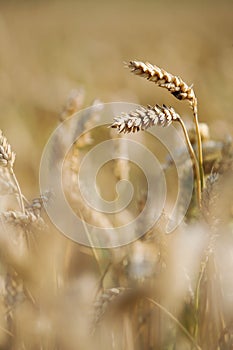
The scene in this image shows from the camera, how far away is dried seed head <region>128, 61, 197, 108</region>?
0.52 m

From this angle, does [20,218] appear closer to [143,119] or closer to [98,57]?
[143,119]

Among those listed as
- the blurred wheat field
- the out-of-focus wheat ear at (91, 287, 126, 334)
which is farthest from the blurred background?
the out-of-focus wheat ear at (91, 287, 126, 334)

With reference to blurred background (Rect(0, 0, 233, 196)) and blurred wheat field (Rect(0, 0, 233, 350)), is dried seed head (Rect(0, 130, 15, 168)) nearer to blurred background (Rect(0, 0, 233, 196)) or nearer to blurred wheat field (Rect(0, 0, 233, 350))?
blurred wheat field (Rect(0, 0, 233, 350))

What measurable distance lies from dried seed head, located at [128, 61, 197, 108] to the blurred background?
1.03 ft

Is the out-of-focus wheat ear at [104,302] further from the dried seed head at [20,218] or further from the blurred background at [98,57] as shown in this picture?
the blurred background at [98,57]

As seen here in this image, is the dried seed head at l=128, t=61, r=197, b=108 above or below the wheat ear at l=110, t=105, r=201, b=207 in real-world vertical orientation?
above

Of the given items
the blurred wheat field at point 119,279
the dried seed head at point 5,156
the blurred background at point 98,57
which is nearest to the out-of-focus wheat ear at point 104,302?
the blurred wheat field at point 119,279

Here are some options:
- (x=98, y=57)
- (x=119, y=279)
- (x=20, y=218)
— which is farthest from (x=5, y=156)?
(x=98, y=57)

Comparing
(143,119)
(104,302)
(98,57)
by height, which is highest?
(98,57)

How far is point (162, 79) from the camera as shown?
0.53 m

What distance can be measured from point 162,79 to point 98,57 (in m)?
1.98

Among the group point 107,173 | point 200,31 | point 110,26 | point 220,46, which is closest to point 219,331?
point 107,173

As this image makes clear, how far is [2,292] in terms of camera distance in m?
0.63

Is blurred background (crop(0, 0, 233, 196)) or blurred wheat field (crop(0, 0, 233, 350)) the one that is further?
blurred background (crop(0, 0, 233, 196))
